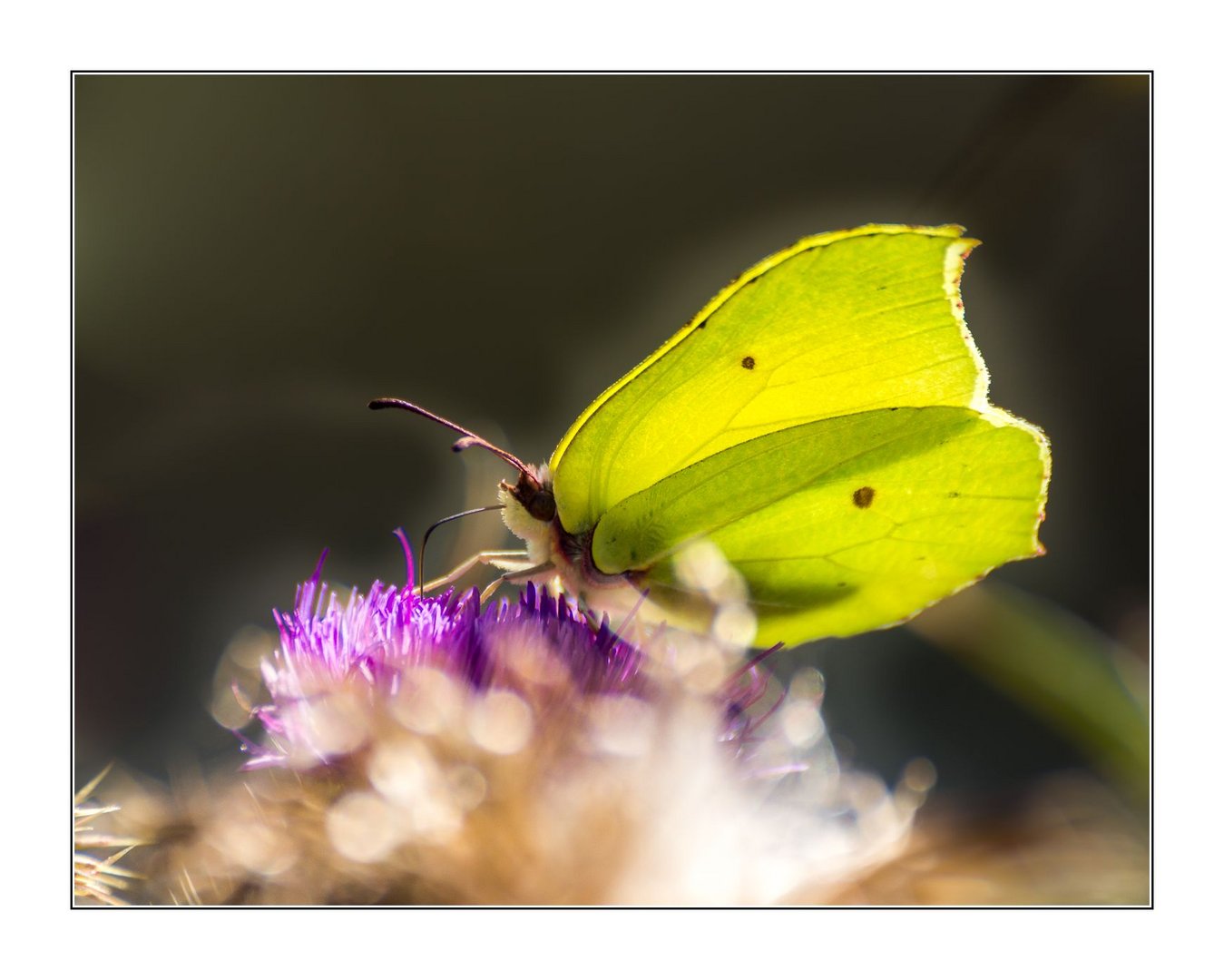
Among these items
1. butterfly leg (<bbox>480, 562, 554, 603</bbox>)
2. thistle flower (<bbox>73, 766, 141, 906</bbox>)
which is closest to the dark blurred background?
thistle flower (<bbox>73, 766, 141, 906</bbox>)

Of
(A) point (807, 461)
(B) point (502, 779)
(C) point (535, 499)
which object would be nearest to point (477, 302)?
(C) point (535, 499)

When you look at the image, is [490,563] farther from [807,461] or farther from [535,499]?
[807,461]

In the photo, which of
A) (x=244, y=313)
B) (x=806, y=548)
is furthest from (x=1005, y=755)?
(x=244, y=313)

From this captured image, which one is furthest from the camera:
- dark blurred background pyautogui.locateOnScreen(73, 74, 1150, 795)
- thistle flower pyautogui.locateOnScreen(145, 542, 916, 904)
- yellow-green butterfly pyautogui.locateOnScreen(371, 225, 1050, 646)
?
dark blurred background pyautogui.locateOnScreen(73, 74, 1150, 795)

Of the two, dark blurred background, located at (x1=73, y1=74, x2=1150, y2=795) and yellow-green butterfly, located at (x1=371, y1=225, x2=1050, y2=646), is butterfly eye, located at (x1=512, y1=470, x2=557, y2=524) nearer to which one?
yellow-green butterfly, located at (x1=371, y1=225, x2=1050, y2=646)

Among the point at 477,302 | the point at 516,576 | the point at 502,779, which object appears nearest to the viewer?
the point at 502,779

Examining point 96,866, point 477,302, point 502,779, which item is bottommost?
point 96,866

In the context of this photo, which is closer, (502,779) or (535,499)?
(502,779)

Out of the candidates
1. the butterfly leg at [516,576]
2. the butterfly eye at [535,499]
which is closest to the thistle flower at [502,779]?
the butterfly leg at [516,576]
